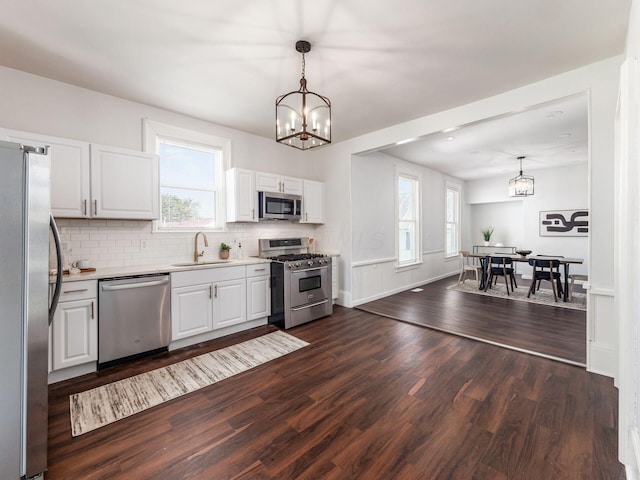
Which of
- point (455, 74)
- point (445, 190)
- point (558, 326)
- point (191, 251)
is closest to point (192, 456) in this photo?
point (191, 251)

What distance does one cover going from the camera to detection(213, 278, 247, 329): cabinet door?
351 centimetres

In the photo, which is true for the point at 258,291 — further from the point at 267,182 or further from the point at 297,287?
the point at 267,182

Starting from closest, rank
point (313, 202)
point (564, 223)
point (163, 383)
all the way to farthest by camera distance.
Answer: point (163, 383) < point (313, 202) < point (564, 223)

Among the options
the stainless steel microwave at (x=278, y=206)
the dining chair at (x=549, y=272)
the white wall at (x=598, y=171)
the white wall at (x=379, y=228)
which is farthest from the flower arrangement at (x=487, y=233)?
the stainless steel microwave at (x=278, y=206)

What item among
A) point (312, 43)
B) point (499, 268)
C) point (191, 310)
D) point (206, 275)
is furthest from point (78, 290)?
point (499, 268)

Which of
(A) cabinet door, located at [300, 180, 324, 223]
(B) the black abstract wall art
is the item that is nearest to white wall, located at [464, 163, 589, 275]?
(B) the black abstract wall art

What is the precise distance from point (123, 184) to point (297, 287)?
2.40m

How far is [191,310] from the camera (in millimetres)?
3299

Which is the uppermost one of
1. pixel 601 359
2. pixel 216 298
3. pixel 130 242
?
pixel 130 242

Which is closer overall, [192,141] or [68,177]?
[68,177]

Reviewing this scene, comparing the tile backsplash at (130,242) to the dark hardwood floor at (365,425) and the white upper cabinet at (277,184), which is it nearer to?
the white upper cabinet at (277,184)

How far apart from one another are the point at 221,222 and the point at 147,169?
48.1 inches

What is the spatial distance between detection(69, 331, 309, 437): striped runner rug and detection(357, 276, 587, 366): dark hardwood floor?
204 cm

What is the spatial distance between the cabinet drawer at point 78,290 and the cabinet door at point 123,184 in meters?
0.75
